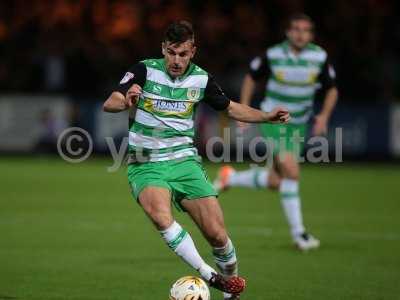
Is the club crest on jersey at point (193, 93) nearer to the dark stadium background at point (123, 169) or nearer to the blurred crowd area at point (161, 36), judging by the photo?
the dark stadium background at point (123, 169)

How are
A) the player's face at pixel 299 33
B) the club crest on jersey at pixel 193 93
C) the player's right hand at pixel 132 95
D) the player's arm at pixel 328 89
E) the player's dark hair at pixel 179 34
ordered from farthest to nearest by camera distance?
the player's arm at pixel 328 89 < the player's face at pixel 299 33 < the club crest on jersey at pixel 193 93 < the player's dark hair at pixel 179 34 < the player's right hand at pixel 132 95

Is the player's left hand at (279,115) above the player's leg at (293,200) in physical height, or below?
above

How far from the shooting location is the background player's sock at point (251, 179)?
11875 millimetres

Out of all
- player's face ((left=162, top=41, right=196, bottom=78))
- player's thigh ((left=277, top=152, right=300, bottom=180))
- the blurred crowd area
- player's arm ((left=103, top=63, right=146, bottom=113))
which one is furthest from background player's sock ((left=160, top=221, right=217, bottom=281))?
the blurred crowd area

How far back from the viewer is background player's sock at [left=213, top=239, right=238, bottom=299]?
22.7 ft

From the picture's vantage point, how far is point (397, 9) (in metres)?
27.6

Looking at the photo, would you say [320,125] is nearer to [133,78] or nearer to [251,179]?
[251,179]

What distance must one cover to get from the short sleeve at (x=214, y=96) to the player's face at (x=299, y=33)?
3449 millimetres

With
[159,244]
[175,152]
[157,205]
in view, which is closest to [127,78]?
[175,152]

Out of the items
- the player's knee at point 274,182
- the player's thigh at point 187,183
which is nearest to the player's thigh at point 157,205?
the player's thigh at point 187,183

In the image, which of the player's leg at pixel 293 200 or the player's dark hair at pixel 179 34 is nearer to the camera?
the player's dark hair at pixel 179 34

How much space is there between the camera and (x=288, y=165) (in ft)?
34.2

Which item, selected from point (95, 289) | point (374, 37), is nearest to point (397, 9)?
point (374, 37)

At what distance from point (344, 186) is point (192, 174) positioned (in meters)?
11.4
